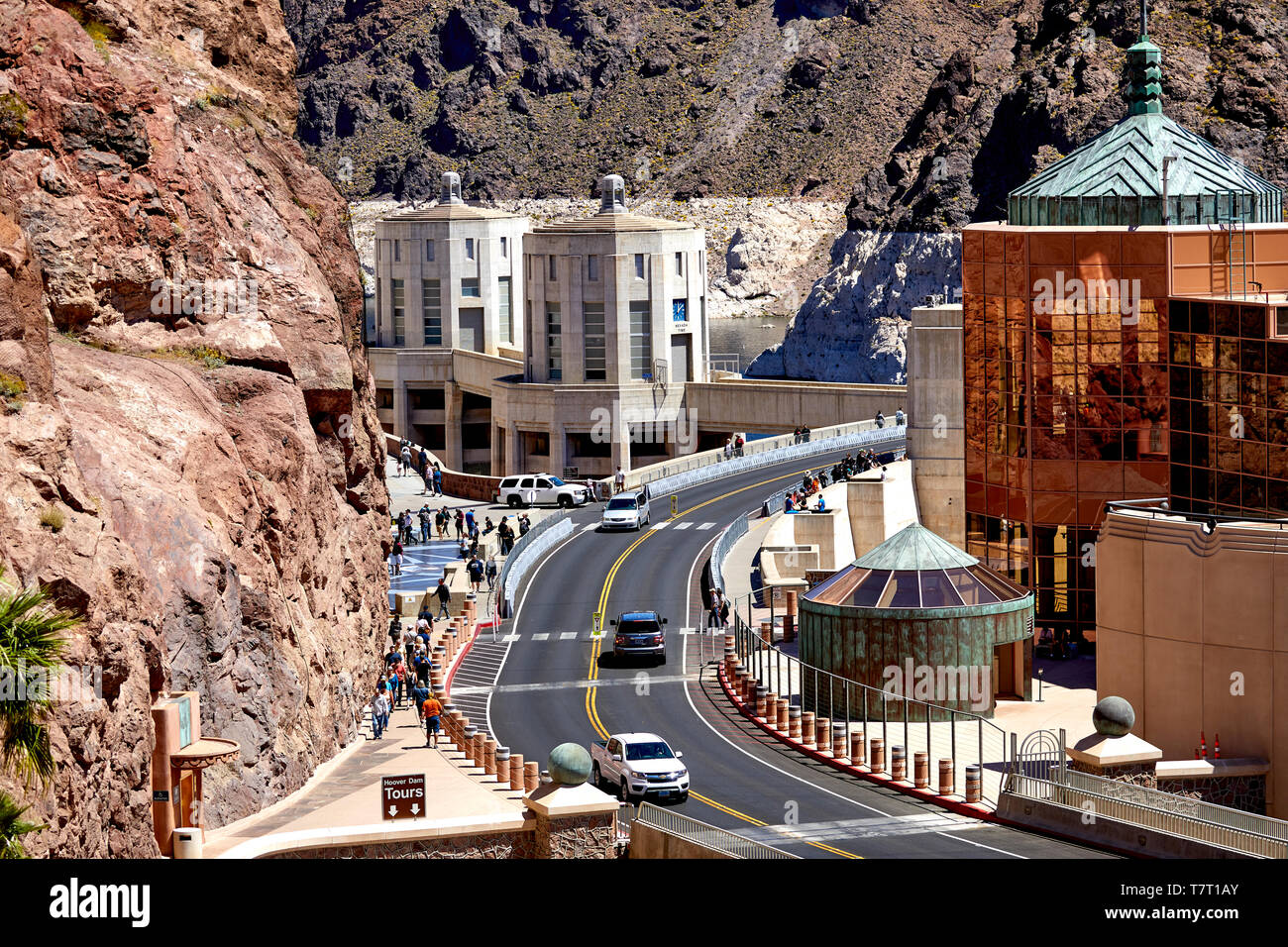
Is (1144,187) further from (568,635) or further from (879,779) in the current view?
(879,779)

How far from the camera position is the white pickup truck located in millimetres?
40500

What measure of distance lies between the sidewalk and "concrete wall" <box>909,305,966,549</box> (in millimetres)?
30840

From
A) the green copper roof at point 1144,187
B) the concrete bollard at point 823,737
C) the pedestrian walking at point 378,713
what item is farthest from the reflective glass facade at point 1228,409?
the pedestrian walking at point 378,713

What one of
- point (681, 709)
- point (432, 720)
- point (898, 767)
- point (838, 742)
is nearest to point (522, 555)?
point (681, 709)

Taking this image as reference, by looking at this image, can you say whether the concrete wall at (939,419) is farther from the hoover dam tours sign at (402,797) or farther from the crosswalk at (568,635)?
the hoover dam tours sign at (402,797)

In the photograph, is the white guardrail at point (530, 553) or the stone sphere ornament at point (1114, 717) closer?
the stone sphere ornament at point (1114, 717)

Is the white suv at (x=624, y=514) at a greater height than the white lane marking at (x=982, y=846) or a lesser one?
greater

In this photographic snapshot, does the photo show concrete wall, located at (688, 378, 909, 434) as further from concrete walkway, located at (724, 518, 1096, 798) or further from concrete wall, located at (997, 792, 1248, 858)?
concrete wall, located at (997, 792, 1248, 858)

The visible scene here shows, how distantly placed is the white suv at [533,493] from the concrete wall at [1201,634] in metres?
40.0

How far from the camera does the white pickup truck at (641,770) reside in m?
40.5

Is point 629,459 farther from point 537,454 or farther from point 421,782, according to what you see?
point 421,782

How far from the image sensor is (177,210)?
43.2m

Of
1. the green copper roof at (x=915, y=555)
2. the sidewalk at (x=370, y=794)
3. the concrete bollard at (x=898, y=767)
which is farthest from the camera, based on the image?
the green copper roof at (x=915, y=555)

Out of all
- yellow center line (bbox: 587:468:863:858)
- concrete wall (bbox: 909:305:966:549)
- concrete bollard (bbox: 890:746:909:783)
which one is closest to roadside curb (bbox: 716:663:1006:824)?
concrete bollard (bbox: 890:746:909:783)
